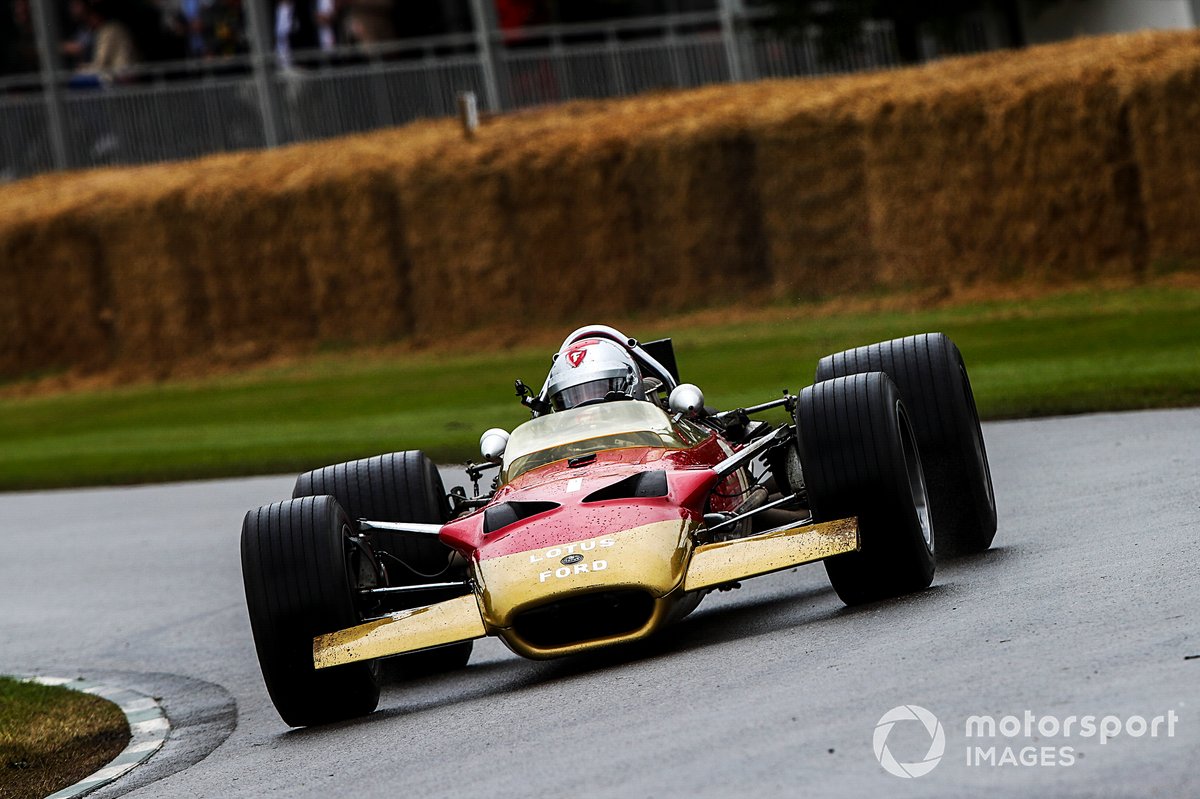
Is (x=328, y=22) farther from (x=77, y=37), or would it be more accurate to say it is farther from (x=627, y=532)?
(x=627, y=532)

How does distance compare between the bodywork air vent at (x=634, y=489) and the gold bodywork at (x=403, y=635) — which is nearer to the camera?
the gold bodywork at (x=403, y=635)

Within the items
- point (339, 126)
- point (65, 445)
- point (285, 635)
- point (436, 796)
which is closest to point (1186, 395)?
point (285, 635)

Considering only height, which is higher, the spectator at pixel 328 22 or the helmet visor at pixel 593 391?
the spectator at pixel 328 22

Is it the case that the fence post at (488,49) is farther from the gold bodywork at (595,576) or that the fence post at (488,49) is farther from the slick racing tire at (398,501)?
the gold bodywork at (595,576)

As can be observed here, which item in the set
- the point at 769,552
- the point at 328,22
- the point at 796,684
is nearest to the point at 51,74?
the point at 328,22

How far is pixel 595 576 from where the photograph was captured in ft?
23.2

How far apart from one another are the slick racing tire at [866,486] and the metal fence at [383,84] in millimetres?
19262

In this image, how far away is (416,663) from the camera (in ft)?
29.7

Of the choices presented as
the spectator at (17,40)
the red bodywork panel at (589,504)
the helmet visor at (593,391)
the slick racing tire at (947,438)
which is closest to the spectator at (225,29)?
the spectator at (17,40)

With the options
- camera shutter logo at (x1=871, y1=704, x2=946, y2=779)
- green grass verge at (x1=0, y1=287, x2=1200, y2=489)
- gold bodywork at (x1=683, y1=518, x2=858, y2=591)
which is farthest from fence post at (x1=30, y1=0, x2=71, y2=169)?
camera shutter logo at (x1=871, y1=704, x2=946, y2=779)

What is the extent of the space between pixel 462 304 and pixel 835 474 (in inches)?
724

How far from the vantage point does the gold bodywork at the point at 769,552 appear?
7156 millimetres

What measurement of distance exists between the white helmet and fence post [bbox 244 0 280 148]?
63.1ft

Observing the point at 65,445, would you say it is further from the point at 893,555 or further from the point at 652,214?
the point at 893,555
